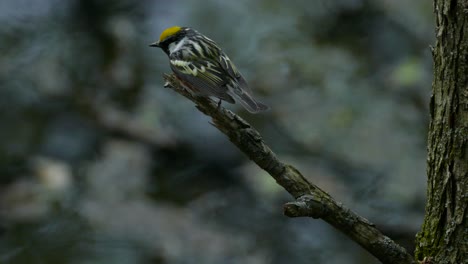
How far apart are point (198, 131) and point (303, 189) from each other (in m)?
3.26

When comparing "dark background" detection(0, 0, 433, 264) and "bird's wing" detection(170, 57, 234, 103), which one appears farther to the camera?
"dark background" detection(0, 0, 433, 264)

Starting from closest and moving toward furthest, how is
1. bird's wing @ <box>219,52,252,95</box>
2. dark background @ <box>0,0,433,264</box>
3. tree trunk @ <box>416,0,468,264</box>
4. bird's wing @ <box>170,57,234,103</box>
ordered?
tree trunk @ <box>416,0,468,264</box> → bird's wing @ <box>170,57,234,103</box> → bird's wing @ <box>219,52,252,95</box> → dark background @ <box>0,0,433,264</box>

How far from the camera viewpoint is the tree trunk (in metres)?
2.45

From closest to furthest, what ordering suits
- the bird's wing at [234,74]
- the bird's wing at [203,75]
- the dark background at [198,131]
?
1. the bird's wing at [203,75]
2. the bird's wing at [234,74]
3. the dark background at [198,131]

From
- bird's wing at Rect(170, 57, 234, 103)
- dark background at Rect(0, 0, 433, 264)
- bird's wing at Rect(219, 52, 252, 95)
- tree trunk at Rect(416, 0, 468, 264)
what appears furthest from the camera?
dark background at Rect(0, 0, 433, 264)

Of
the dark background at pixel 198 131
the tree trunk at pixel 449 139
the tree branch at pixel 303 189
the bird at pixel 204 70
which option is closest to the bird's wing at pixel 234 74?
the bird at pixel 204 70

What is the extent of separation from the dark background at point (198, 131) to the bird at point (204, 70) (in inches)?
74.9

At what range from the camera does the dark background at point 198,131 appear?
5.22 metres

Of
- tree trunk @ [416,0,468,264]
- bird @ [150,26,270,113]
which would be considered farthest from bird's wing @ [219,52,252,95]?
tree trunk @ [416,0,468,264]

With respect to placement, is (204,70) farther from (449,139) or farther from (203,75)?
(449,139)

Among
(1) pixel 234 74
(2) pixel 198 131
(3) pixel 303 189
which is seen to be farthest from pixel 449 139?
(2) pixel 198 131

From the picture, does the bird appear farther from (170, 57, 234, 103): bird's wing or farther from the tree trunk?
the tree trunk

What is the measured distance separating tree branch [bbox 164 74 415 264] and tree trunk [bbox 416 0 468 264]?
15cm

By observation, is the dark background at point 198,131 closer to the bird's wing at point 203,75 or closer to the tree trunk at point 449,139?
the bird's wing at point 203,75
